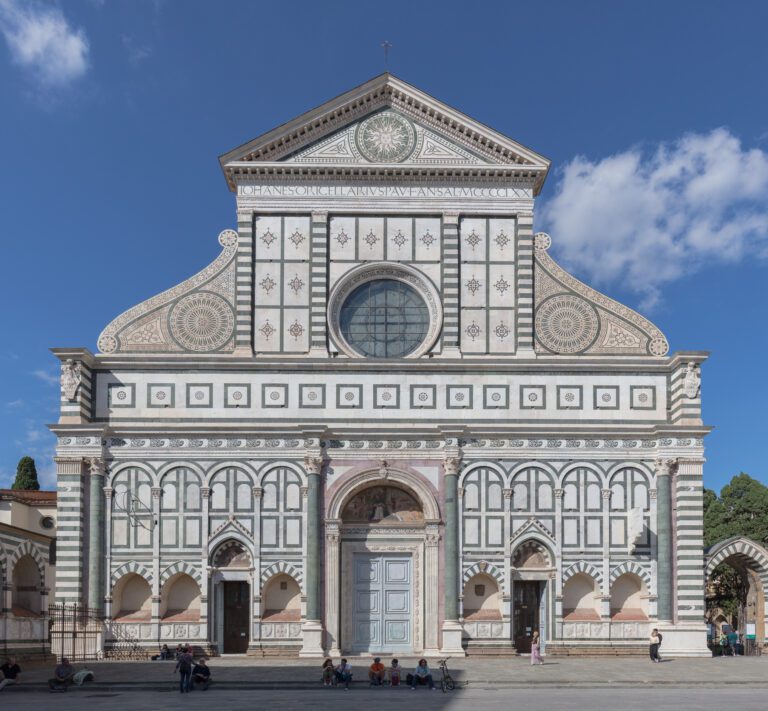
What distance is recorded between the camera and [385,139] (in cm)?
3544

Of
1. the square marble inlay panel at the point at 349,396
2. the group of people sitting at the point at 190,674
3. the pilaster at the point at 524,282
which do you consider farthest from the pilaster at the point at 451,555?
the group of people sitting at the point at 190,674

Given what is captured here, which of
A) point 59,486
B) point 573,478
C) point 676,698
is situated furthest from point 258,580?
point 676,698

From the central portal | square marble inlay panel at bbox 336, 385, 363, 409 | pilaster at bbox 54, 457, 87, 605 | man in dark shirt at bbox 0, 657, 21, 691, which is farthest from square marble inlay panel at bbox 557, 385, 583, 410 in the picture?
man in dark shirt at bbox 0, 657, 21, 691

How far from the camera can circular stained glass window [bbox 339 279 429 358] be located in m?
34.8

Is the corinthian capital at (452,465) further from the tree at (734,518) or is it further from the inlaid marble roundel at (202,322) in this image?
the tree at (734,518)

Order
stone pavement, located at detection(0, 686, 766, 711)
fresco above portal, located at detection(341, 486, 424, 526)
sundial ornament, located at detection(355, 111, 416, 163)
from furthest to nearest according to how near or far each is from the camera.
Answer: sundial ornament, located at detection(355, 111, 416, 163) < fresco above portal, located at detection(341, 486, 424, 526) < stone pavement, located at detection(0, 686, 766, 711)

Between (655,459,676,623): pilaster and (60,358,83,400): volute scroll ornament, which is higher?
(60,358,83,400): volute scroll ornament

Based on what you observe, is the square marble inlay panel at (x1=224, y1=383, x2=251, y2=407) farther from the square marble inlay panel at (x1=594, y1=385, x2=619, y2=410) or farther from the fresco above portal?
the square marble inlay panel at (x1=594, y1=385, x2=619, y2=410)

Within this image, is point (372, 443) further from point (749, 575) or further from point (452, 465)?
point (749, 575)

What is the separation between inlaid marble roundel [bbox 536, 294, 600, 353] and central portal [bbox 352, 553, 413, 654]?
25.9 ft

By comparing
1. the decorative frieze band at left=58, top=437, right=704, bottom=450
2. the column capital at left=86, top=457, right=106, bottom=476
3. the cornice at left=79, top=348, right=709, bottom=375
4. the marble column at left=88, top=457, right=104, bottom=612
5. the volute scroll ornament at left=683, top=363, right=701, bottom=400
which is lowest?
the marble column at left=88, top=457, right=104, bottom=612

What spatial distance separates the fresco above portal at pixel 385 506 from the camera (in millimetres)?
34062

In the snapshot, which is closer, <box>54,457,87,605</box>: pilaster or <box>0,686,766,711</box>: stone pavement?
<box>0,686,766,711</box>: stone pavement

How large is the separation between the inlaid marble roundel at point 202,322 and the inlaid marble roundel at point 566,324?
9.51 metres
